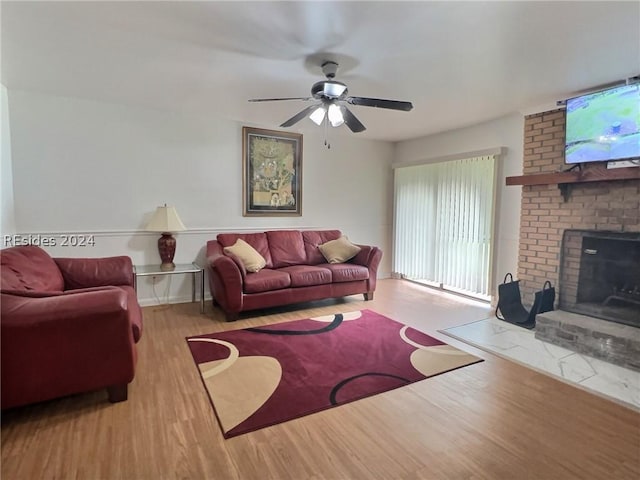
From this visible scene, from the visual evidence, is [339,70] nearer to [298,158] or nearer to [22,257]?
[298,158]

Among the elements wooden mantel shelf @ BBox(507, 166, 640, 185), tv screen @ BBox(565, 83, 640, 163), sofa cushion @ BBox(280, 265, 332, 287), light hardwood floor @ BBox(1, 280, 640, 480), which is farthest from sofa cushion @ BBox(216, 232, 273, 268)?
tv screen @ BBox(565, 83, 640, 163)

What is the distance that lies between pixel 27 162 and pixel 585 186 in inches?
219

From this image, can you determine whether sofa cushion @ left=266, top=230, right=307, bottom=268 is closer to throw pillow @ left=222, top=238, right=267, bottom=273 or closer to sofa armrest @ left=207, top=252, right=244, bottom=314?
throw pillow @ left=222, top=238, right=267, bottom=273

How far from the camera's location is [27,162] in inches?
137

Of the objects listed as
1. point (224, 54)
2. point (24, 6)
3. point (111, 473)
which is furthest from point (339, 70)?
point (111, 473)

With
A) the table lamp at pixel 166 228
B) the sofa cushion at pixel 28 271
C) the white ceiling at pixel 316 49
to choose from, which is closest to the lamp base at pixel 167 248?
the table lamp at pixel 166 228

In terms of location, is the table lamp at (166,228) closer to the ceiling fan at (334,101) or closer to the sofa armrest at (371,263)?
the ceiling fan at (334,101)

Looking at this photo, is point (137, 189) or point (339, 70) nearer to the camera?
point (339, 70)

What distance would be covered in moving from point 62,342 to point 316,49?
2.42 m

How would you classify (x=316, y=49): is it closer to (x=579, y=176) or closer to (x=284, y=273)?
(x=284, y=273)

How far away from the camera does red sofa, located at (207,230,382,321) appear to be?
3.57 m

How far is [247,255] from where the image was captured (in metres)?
3.91

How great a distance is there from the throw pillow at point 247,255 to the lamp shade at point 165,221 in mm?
590

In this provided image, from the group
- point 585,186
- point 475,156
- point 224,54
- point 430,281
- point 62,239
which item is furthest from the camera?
point 430,281
